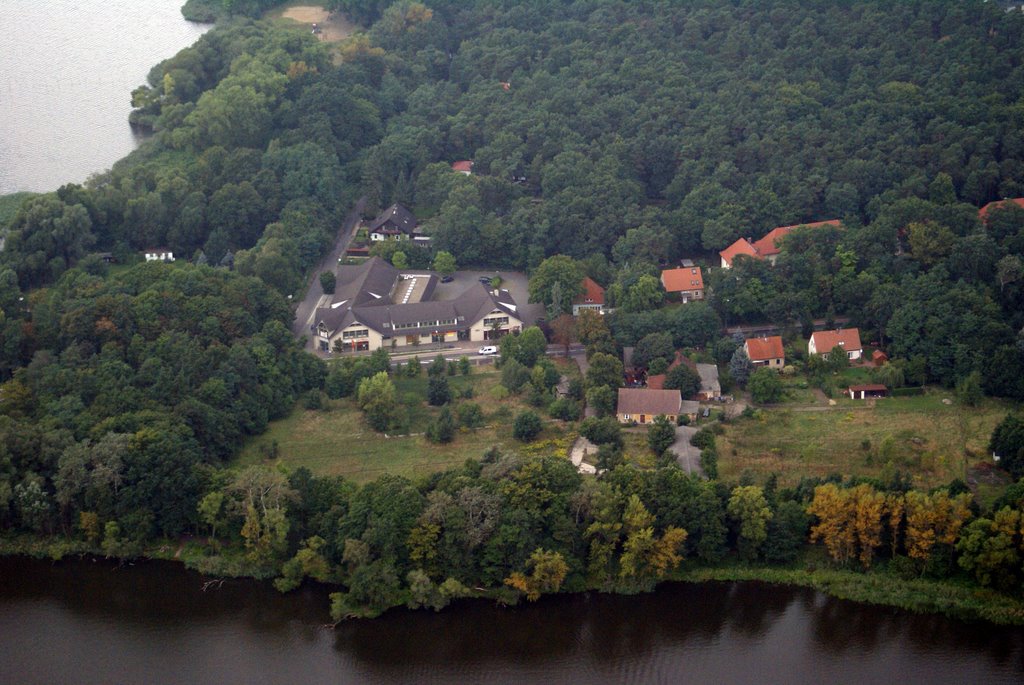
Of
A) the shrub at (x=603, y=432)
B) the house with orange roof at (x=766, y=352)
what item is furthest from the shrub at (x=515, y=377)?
the house with orange roof at (x=766, y=352)

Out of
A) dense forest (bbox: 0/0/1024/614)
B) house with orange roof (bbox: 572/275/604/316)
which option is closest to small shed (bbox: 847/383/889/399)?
dense forest (bbox: 0/0/1024/614)

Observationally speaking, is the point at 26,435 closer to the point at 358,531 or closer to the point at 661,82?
the point at 358,531

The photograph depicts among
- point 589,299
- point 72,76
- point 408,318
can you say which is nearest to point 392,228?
point 408,318

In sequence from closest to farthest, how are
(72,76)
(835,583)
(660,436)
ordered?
(835,583), (660,436), (72,76)

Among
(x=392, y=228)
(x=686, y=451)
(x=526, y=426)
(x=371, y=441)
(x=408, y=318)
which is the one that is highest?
(x=392, y=228)

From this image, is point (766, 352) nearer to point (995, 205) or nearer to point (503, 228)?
point (995, 205)

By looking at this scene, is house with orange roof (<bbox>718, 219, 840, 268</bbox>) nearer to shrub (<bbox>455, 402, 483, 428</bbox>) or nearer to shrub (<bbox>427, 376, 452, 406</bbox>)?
shrub (<bbox>427, 376, 452, 406</bbox>)

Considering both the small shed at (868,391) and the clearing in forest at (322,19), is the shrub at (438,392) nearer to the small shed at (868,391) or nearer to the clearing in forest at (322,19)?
the small shed at (868,391)

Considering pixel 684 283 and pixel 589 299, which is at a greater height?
pixel 684 283
